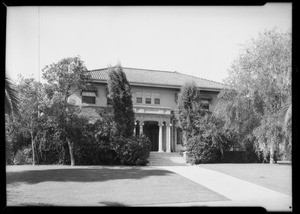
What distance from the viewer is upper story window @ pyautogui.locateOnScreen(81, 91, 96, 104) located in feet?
72.7

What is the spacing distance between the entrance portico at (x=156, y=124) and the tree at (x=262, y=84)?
20.6 feet

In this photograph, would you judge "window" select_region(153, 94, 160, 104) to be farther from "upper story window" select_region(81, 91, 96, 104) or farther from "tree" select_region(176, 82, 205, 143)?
"upper story window" select_region(81, 91, 96, 104)

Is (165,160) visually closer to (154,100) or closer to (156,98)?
(154,100)

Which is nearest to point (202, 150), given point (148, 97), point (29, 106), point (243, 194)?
point (148, 97)

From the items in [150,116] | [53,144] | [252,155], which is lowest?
[252,155]

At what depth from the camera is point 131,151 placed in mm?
16375

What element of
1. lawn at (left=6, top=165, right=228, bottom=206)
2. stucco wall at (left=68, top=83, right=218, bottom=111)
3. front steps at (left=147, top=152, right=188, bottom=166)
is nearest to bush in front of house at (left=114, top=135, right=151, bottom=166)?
front steps at (left=147, top=152, right=188, bottom=166)

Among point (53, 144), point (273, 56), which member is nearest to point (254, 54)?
point (273, 56)

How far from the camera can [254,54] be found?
57.1ft

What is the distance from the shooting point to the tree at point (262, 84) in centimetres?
1521
